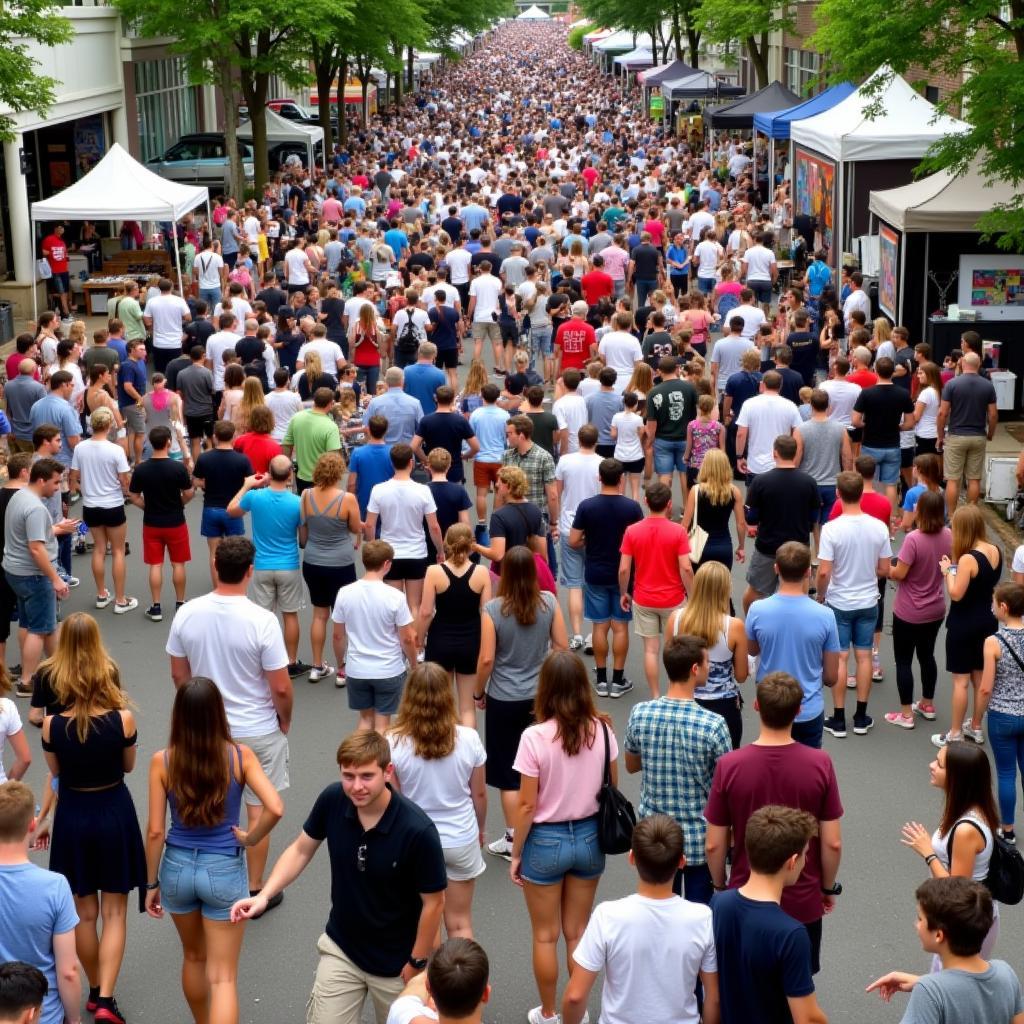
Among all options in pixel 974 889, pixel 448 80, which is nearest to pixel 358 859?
pixel 974 889

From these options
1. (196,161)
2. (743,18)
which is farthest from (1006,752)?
(743,18)

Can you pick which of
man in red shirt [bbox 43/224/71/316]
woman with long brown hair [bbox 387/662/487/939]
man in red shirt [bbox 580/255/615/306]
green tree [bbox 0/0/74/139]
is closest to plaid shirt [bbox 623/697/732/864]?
woman with long brown hair [bbox 387/662/487/939]

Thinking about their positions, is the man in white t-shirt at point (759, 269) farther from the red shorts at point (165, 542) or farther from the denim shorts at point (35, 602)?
the denim shorts at point (35, 602)

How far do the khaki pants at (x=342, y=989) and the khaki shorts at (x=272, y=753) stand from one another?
2.12m

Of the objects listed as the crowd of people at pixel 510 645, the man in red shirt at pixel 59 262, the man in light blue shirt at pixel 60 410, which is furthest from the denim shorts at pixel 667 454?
the man in red shirt at pixel 59 262

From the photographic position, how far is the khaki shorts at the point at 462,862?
6277 mm

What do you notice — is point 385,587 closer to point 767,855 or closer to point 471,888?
point 471,888

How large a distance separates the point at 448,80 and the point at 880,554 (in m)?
89.2

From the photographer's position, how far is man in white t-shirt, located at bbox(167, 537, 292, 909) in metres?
7.17

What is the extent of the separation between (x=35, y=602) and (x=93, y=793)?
416 centimetres

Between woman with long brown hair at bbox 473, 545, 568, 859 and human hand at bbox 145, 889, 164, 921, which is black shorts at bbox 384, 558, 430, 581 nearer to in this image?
woman with long brown hair at bbox 473, 545, 568, 859

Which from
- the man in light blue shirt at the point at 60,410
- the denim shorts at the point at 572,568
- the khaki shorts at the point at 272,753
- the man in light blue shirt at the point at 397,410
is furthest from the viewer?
the man in light blue shirt at the point at 397,410

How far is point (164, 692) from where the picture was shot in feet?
35.0

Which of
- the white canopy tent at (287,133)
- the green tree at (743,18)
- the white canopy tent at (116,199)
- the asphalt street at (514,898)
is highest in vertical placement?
the green tree at (743,18)
